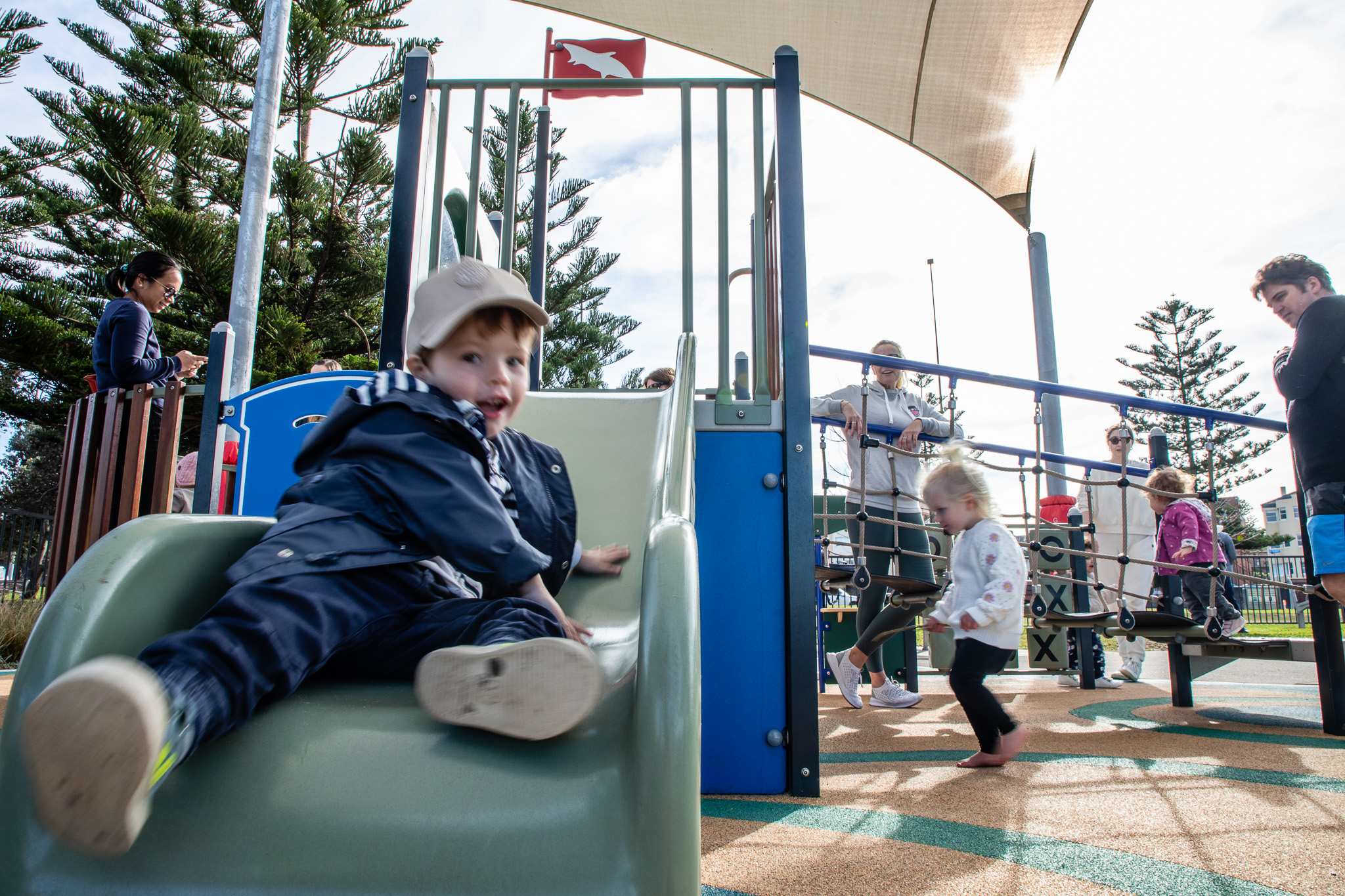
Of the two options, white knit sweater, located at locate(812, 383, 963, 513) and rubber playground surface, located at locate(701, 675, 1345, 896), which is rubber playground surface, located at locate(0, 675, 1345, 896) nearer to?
rubber playground surface, located at locate(701, 675, 1345, 896)

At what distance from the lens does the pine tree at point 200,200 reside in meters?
10.7

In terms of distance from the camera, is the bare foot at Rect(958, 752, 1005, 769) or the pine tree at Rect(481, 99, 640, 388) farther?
the pine tree at Rect(481, 99, 640, 388)

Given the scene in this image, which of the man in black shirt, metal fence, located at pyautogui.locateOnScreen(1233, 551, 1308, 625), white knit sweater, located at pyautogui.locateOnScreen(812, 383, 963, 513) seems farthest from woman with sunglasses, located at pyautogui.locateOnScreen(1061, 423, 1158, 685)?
metal fence, located at pyautogui.locateOnScreen(1233, 551, 1308, 625)

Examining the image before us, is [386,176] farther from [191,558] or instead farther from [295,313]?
[191,558]

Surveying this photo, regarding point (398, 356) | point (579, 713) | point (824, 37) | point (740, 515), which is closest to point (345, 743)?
point (579, 713)

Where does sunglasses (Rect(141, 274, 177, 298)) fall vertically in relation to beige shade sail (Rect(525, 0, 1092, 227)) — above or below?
below

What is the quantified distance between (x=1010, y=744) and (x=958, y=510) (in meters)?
0.75

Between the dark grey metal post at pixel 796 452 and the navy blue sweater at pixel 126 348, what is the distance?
2.82 m

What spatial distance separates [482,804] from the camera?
2.64 feet

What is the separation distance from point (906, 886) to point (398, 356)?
1700 millimetres

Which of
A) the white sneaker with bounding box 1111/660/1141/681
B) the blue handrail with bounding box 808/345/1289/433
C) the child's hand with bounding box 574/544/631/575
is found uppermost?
the blue handrail with bounding box 808/345/1289/433

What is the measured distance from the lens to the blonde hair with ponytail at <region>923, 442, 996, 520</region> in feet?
8.64

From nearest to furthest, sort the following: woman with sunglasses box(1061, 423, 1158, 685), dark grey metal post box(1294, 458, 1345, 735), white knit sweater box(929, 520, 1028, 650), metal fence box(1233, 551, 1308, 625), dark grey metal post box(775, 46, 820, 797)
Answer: dark grey metal post box(775, 46, 820, 797)
white knit sweater box(929, 520, 1028, 650)
dark grey metal post box(1294, 458, 1345, 735)
woman with sunglasses box(1061, 423, 1158, 685)
metal fence box(1233, 551, 1308, 625)

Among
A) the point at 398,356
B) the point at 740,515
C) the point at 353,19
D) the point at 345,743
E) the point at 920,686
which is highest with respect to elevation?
the point at 353,19
